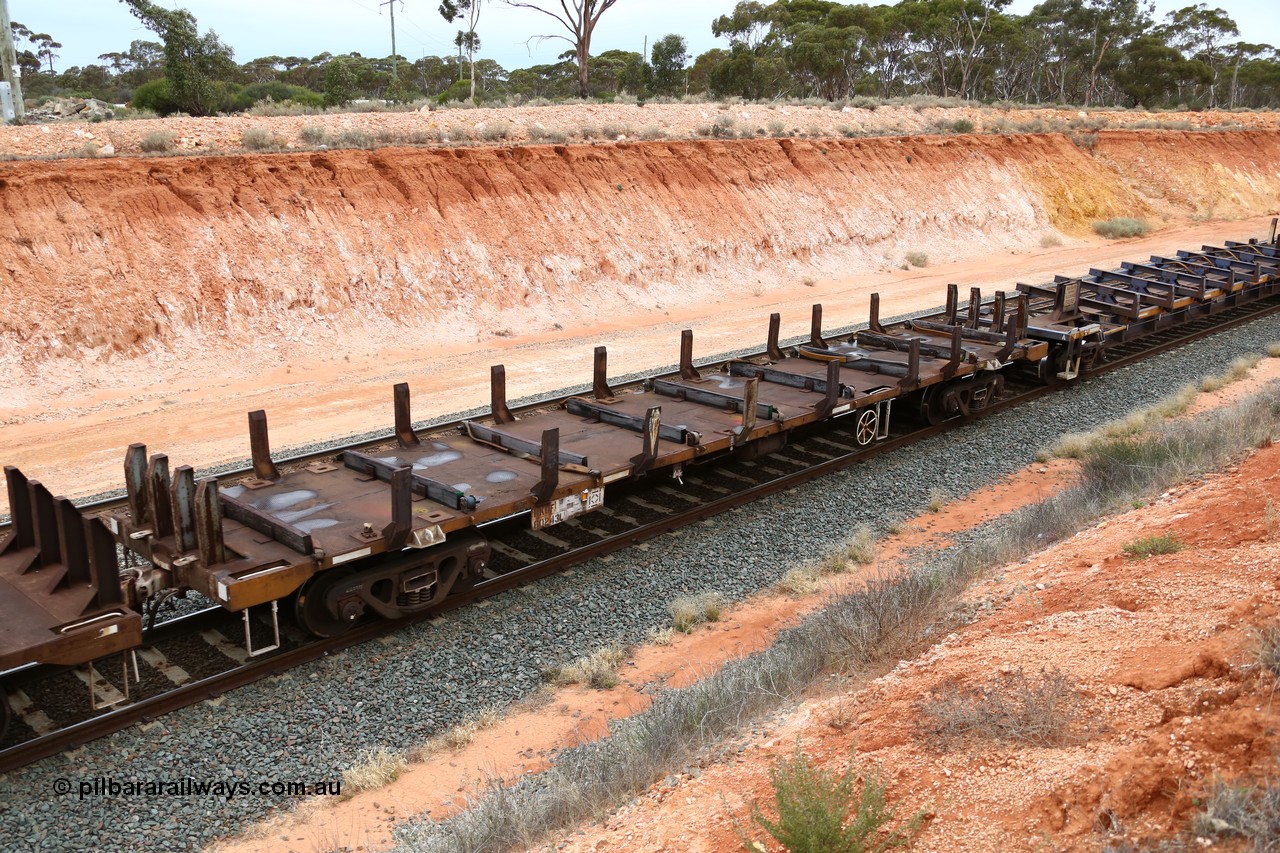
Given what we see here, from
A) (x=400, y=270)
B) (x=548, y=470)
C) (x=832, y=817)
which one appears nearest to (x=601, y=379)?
(x=548, y=470)

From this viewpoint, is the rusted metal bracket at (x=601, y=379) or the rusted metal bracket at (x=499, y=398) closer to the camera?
the rusted metal bracket at (x=499, y=398)

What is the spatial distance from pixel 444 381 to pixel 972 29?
195 feet

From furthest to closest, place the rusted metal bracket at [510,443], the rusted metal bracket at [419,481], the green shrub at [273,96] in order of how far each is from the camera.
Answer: the green shrub at [273,96], the rusted metal bracket at [510,443], the rusted metal bracket at [419,481]

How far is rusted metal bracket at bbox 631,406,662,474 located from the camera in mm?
9219

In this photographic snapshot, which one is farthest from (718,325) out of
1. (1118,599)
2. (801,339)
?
(1118,599)

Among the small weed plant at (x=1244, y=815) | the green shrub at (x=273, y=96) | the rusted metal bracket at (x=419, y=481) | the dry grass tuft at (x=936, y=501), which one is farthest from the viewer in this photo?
the green shrub at (x=273, y=96)

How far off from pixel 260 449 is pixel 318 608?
6.31 ft

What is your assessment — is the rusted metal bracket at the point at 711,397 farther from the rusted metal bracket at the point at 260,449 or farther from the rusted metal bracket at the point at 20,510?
the rusted metal bracket at the point at 20,510

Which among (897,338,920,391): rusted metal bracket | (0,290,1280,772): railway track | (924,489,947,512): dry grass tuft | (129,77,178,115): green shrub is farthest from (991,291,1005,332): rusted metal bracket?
(129,77,178,115): green shrub

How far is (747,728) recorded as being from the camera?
6.21 metres

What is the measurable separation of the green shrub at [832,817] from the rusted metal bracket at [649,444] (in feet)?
15.6

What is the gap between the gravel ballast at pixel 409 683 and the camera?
20.1 feet

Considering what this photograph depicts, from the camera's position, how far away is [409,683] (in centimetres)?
761

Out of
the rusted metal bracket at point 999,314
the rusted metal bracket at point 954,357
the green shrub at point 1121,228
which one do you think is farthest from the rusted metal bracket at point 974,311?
the green shrub at point 1121,228
